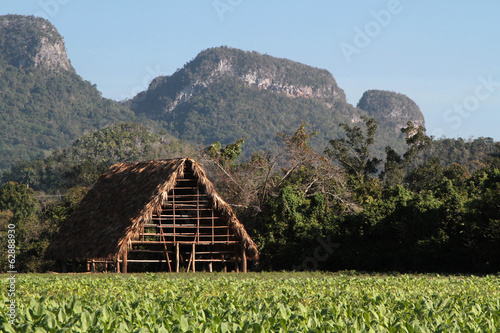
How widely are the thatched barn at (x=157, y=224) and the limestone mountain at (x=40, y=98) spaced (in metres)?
74.8

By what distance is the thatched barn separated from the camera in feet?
55.3

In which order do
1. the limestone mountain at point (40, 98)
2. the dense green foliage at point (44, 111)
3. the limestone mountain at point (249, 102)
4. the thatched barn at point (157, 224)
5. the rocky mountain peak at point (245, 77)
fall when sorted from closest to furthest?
the thatched barn at point (157, 224) → the dense green foliage at point (44, 111) → the limestone mountain at point (40, 98) → the limestone mountain at point (249, 102) → the rocky mountain peak at point (245, 77)

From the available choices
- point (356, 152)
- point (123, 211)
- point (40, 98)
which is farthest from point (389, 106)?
point (123, 211)

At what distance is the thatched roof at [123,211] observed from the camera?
655 inches

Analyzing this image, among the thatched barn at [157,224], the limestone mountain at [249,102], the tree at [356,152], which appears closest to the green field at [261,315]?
the thatched barn at [157,224]

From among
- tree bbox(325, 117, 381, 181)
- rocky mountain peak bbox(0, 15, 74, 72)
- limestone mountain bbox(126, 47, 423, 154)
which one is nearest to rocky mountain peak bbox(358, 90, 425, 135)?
limestone mountain bbox(126, 47, 423, 154)

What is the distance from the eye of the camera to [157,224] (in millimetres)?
18906

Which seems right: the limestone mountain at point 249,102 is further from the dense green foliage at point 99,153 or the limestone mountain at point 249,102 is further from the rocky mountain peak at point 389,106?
the dense green foliage at point 99,153

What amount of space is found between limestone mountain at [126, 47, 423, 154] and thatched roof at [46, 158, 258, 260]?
6834 centimetres

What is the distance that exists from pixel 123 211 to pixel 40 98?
334 ft

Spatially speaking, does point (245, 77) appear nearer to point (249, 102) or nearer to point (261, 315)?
point (249, 102)

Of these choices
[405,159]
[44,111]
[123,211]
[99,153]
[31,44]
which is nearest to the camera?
[123,211]

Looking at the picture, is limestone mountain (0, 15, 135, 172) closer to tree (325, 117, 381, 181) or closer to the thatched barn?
tree (325, 117, 381, 181)

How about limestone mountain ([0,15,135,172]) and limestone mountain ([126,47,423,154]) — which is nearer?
limestone mountain ([0,15,135,172])
